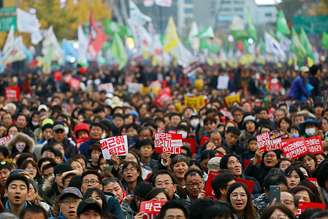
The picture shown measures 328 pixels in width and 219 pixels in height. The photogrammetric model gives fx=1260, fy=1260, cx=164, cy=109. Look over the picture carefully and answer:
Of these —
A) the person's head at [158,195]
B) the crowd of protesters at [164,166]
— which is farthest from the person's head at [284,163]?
the person's head at [158,195]

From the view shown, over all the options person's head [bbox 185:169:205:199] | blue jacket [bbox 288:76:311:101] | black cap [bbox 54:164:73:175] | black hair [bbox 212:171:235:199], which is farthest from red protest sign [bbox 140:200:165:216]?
blue jacket [bbox 288:76:311:101]

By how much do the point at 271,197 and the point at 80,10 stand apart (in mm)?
75229

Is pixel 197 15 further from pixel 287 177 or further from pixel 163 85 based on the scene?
pixel 287 177

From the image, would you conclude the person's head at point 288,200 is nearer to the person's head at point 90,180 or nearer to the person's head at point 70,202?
the person's head at point 70,202

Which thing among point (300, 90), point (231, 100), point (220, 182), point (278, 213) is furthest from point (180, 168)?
point (231, 100)

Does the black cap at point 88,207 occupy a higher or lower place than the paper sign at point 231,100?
higher

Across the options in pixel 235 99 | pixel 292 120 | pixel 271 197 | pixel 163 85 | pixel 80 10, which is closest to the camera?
pixel 271 197

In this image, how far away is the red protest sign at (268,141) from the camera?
15.4 metres

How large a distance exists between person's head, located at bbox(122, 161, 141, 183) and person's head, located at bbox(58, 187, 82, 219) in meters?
2.62

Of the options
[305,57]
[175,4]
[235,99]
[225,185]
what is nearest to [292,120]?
[235,99]

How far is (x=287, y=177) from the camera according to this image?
1295 centimetres

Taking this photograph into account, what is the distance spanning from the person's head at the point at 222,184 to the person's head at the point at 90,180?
1164 millimetres

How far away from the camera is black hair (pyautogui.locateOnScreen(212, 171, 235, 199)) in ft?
38.6

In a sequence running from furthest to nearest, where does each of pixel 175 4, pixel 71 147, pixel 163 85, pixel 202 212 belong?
pixel 175 4, pixel 163 85, pixel 71 147, pixel 202 212
